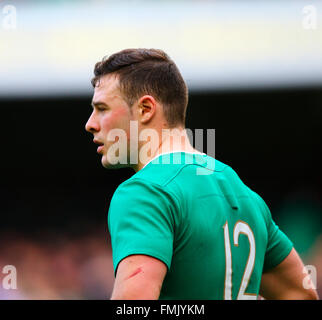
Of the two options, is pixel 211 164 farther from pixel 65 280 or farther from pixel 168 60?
pixel 65 280

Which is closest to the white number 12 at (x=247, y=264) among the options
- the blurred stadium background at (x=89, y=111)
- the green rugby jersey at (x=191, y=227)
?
the green rugby jersey at (x=191, y=227)

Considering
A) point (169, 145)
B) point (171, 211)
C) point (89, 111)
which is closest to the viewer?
point (171, 211)

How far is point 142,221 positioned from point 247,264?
391 millimetres

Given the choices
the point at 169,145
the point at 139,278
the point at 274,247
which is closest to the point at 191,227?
the point at 139,278

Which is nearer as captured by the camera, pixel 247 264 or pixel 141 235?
pixel 141 235

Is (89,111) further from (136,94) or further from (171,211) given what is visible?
(171,211)

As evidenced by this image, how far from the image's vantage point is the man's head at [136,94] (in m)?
1.74

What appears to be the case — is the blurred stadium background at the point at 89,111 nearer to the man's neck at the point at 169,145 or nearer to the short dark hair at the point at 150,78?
the short dark hair at the point at 150,78

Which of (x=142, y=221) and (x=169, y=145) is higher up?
(x=169, y=145)

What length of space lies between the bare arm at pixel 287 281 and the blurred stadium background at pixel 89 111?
139 inches

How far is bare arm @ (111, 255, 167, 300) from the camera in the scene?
4.32 feet

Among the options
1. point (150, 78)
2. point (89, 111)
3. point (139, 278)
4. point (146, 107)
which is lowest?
point (139, 278)

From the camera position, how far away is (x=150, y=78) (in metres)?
→ 1.80

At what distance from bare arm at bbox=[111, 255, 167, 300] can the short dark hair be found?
0.56m
